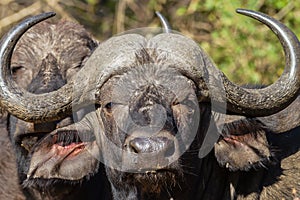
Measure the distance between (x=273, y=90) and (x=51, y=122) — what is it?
1.81 meters

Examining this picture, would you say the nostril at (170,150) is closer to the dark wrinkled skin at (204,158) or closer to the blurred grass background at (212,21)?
the dark wrinkled skin at (204,158)

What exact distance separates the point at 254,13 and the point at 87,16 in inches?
333

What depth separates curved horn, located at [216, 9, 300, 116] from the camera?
7.15 metres

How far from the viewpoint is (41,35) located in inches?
367

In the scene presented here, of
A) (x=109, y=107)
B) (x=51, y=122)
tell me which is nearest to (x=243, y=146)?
(x=109, y=107)

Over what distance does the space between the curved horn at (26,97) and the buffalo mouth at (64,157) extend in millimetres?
302

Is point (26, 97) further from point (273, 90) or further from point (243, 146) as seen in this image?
point (273, 90)

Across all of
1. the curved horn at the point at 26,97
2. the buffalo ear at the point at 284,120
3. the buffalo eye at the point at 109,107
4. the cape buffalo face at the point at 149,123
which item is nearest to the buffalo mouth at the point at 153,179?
the cape buffalo face at the point at 149,123

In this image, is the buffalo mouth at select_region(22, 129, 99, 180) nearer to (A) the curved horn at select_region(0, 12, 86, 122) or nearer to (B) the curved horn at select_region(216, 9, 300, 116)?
(A) the curved horn at select_region(0, 12, 86, 122)

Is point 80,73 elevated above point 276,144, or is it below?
above

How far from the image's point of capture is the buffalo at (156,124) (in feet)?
22.7

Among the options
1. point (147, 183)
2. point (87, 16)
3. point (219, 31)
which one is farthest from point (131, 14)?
point (147, 183)

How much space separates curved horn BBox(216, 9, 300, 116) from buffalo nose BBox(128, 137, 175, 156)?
96 cm

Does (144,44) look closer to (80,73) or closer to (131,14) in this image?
(80,73)
